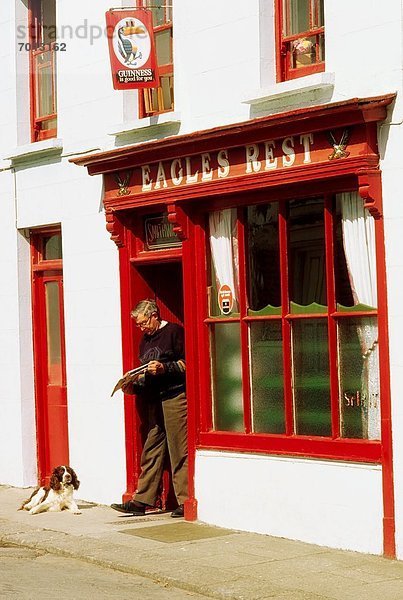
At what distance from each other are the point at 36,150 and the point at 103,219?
1.52 metres

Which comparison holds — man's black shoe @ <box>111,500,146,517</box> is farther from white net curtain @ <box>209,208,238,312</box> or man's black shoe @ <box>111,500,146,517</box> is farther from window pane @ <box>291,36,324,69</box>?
window pane @ <box>291,36,324,69</box>

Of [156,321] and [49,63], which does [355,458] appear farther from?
[49,63]

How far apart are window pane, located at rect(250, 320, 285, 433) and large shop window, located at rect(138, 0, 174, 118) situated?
279 centimetres

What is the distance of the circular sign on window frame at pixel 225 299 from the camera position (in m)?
12.8

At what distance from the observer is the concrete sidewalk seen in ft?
31.9

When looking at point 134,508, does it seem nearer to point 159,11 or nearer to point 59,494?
point 59,494

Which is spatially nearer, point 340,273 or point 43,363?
point 340,273

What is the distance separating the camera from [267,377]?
40.4 ft

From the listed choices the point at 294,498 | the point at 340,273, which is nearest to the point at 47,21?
the point at 340,273

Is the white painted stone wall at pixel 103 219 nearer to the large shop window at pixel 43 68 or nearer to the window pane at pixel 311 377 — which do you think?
the large shop window at pixel 43 68

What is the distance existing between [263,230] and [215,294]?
0.93 m

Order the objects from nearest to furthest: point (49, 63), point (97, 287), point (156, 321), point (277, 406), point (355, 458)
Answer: point (355, 458) < point (277, 406) < point (156, 321) < point (97, 287) < point (49, 63)

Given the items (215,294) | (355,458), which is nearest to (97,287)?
(215,294)

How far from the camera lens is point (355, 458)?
11180mm
